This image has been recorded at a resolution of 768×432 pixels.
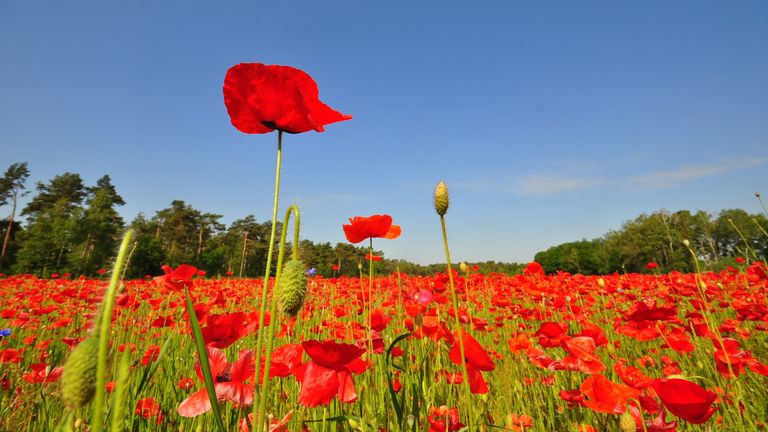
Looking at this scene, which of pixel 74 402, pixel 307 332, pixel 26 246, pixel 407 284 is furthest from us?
pixel 26 246

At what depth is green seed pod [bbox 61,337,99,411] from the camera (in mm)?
415

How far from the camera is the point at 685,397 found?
94 centimetres

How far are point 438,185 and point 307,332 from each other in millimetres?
3076

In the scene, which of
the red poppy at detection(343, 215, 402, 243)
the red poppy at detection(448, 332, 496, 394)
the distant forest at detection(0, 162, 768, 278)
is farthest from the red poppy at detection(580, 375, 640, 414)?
the distant forest at detection(0, 162, 768, 278)

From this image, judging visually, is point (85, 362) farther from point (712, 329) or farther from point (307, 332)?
point (307, 332)

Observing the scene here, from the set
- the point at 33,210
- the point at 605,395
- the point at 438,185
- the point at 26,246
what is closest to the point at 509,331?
the point at 605,395

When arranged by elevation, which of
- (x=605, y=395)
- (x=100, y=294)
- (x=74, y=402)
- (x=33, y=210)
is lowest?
(x=605, y=395)

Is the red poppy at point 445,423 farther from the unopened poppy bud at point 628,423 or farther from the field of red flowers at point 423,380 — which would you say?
the unopened poppy bud at point 628,423

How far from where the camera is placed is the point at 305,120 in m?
0.84

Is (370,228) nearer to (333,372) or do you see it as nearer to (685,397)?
(333,372)

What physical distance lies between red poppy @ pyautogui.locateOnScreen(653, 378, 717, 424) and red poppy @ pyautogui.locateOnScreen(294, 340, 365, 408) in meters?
0.84

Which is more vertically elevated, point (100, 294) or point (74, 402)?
point (100, 294)

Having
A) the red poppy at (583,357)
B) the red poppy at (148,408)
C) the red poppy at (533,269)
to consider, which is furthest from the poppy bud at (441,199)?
the red poppy at (533,269)

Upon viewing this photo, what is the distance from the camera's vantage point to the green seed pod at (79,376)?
1.36ft
